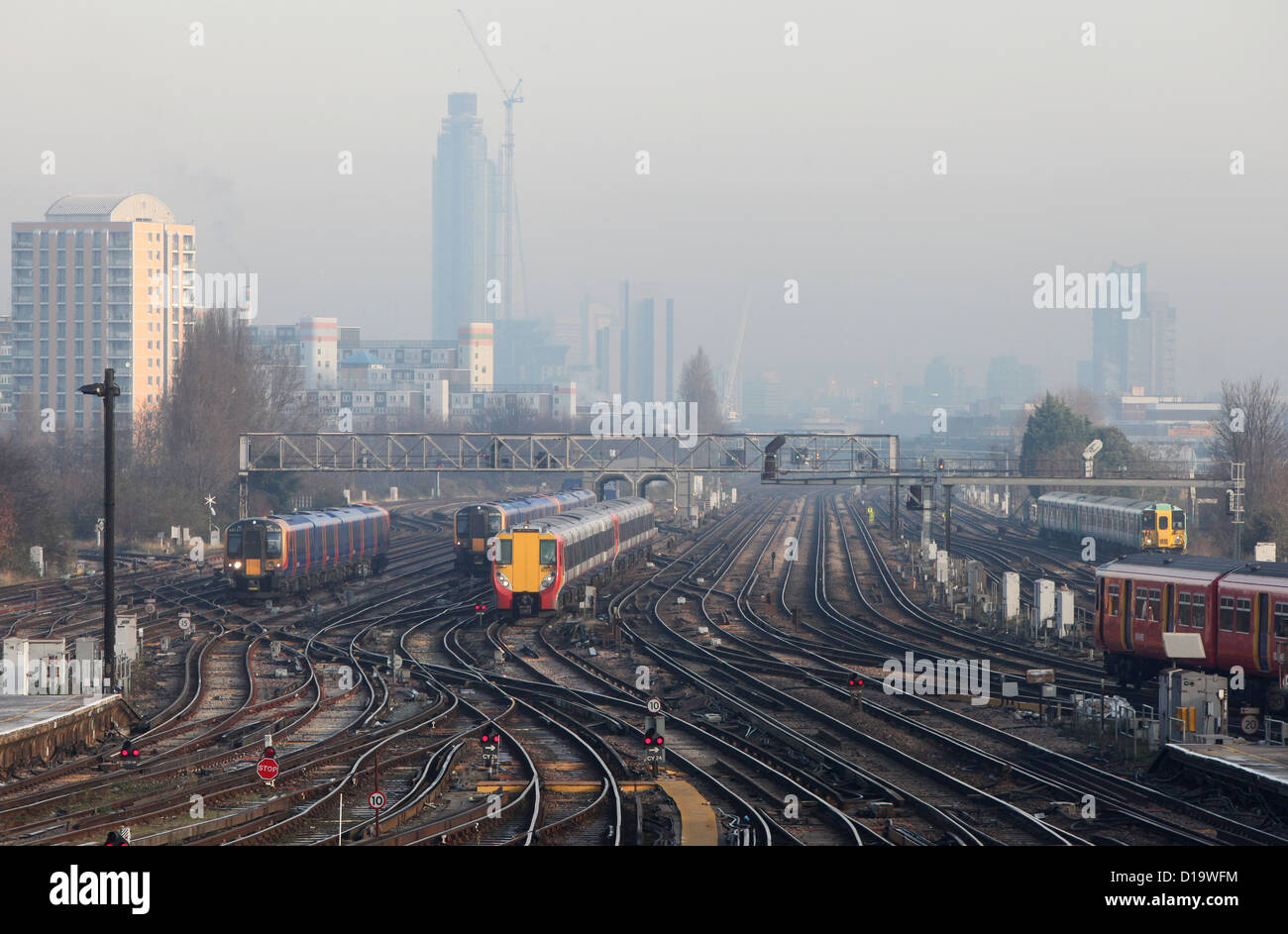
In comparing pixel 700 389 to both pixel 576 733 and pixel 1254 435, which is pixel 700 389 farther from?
pixel 576 733

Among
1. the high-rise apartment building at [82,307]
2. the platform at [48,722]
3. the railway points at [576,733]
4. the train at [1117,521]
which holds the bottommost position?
the railway points at [576,733]

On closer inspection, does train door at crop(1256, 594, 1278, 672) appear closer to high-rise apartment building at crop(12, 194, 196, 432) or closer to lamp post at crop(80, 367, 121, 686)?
lamp post at crop(80, 367, 121, 686)

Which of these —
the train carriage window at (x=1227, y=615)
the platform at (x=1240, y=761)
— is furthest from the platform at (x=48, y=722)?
the train carriage window at (x=1227, y=615)

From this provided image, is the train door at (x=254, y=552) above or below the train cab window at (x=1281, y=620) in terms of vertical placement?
below

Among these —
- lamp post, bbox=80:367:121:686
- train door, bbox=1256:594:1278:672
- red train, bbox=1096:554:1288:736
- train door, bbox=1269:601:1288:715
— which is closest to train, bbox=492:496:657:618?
lamp post, bbox=80:367:121:686

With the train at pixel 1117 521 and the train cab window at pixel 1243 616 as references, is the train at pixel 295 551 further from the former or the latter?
the train at pixel 1117 521

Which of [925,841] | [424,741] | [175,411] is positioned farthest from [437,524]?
[925,841]
